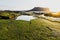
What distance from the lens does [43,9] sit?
4660mm

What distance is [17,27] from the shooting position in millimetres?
3232

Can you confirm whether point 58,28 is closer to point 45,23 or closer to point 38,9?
point 45,23

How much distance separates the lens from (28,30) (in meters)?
3.12

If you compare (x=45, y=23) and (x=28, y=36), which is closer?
(x=28, y=36)

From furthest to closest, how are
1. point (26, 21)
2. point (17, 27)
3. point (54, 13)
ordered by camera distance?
point (54, 13), point (26, 21), point (17, 27)

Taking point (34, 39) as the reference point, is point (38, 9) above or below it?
above

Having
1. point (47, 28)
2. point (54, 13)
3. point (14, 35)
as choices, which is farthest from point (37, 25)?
point (54, 13)

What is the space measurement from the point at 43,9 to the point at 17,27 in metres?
1.66

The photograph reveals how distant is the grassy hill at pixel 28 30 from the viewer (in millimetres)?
2898

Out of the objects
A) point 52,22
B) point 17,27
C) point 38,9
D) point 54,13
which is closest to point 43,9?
point 38,9

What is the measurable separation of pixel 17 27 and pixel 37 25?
47 centimetres

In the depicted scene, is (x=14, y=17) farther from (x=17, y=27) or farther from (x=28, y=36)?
(x=28, y=36)

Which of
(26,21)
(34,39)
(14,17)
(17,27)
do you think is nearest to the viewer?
(34,39)

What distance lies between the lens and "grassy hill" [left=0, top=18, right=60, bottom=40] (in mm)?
2898
